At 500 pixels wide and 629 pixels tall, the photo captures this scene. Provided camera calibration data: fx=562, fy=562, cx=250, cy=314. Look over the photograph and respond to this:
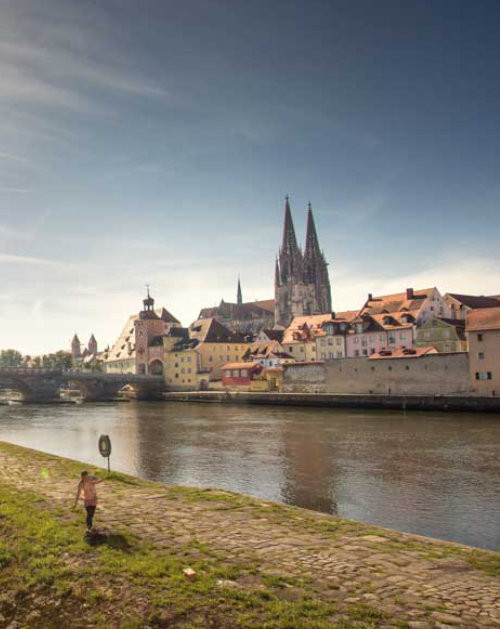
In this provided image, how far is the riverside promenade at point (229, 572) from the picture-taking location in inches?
279

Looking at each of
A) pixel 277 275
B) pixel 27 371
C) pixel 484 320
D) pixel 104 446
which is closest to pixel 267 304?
pixel 277 275

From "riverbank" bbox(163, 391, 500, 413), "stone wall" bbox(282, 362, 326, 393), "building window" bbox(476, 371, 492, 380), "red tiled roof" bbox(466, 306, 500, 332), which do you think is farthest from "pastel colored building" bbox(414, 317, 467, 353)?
"riverbank" bbox(163, 391, 500, 413)

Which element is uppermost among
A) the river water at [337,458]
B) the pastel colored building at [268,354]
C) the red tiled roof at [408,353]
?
the pastel colored building at [268,354]

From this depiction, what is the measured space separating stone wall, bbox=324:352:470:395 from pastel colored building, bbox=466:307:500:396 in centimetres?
102

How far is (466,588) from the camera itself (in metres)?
7.95

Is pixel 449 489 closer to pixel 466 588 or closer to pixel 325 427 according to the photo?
pixel 466 588

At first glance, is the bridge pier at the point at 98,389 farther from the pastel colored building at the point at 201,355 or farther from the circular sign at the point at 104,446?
the circular sign at the point at 104,446

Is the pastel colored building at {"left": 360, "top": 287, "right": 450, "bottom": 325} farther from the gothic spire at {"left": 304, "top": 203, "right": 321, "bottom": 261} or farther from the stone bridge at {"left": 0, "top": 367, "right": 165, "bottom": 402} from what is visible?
the gothic spire at {"left": 304, "top": 203, "right": 321, "bottom": 261}

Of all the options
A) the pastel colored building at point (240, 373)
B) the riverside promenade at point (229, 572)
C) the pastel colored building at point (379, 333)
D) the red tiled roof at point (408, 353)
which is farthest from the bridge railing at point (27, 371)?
the riverside promenade at point (229, 572)

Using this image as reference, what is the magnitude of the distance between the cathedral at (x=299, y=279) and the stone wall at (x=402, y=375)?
71795mm

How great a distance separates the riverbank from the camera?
51.4 m

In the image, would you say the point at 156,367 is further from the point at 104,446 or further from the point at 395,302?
the point at 104,446

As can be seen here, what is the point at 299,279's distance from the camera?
146m

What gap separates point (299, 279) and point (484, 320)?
9131cm
